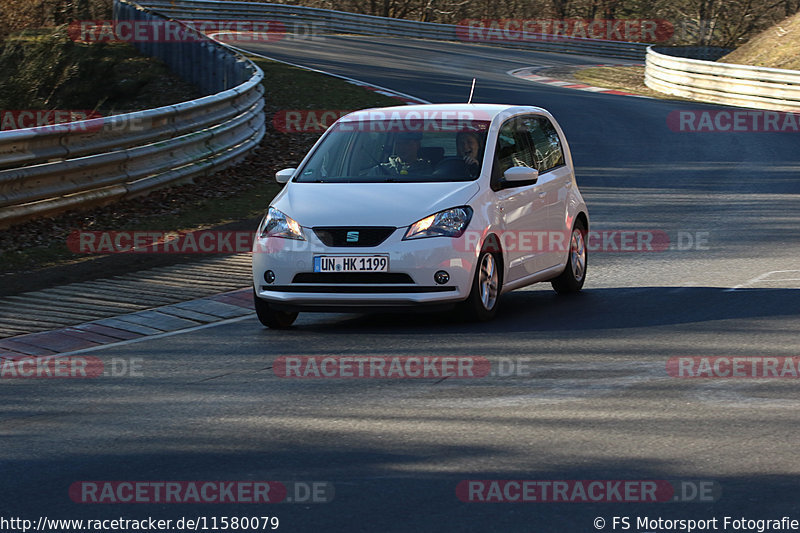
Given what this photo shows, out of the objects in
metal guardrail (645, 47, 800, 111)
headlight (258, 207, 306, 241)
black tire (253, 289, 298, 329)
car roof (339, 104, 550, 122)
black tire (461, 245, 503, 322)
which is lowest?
metal guardrail (645, 47, 800, 111)

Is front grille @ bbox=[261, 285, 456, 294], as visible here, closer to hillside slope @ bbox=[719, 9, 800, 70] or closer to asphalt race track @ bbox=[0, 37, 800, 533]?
asphalt race track @ bbox=[0, 37, 800, 533]

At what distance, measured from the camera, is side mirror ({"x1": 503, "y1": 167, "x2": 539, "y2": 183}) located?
399 inches

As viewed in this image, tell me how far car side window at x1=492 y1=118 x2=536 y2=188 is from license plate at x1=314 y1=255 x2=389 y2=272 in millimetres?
1344

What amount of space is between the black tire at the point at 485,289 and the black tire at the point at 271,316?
1.39 m

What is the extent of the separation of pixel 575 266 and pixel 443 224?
230 cm

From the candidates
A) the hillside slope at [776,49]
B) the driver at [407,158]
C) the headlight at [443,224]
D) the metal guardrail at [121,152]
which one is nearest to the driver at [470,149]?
the driver at [407,158]

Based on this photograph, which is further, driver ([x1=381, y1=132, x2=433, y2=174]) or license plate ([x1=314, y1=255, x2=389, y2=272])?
driver ([x1=381, y1=132, x2=433, y2=174])

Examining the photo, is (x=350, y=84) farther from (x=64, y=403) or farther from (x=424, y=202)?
(x=64, y=403)

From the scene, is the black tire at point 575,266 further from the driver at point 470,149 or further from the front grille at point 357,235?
the front grille at point 357,235

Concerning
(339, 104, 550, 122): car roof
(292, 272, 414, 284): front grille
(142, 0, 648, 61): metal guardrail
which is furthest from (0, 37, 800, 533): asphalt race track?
(142, 0, 648, 61): metal guardrail

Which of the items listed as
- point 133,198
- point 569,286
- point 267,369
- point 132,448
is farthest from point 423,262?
point 133,198

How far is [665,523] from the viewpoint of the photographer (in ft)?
16.9

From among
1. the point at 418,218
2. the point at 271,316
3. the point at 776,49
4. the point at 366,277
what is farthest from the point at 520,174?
the point at 776,49

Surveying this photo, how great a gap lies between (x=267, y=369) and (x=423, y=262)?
1.59 meters
